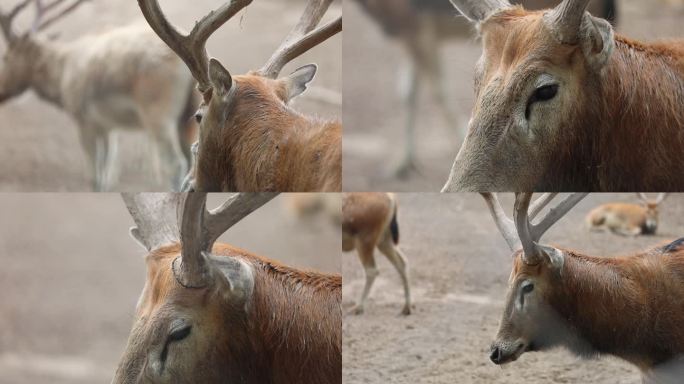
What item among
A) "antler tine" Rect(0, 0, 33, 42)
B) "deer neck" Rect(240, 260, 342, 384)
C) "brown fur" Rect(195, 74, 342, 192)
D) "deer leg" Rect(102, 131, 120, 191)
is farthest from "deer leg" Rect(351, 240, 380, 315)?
"antler tine" Rect(0, 0, 33, 42)

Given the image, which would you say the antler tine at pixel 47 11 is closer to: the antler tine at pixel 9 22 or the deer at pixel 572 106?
the antler tine at pixel 9 22

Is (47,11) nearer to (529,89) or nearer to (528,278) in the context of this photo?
(529,89)

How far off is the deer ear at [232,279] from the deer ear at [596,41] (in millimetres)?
929

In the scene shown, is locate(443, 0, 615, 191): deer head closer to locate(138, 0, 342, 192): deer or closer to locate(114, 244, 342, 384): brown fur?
locate(138, 0, 342, 192): deer

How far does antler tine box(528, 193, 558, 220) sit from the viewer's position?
2172 mm

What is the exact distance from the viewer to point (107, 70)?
243cm

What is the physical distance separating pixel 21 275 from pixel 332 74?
42.3 inches

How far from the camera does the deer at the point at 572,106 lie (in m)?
2.00

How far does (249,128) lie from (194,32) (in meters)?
0.28

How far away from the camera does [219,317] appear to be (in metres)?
2.05

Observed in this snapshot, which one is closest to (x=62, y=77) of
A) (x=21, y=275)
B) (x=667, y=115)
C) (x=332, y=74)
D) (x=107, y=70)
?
(x=107, y=70)

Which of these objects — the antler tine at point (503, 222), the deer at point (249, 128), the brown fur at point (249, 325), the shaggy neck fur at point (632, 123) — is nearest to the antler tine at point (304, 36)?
the deer at point (249, 128)

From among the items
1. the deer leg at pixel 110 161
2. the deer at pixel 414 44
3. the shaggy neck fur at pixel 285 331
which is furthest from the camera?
the deer leg at pixel 110 161

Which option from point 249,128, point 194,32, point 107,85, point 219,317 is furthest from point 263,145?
point 107,85
